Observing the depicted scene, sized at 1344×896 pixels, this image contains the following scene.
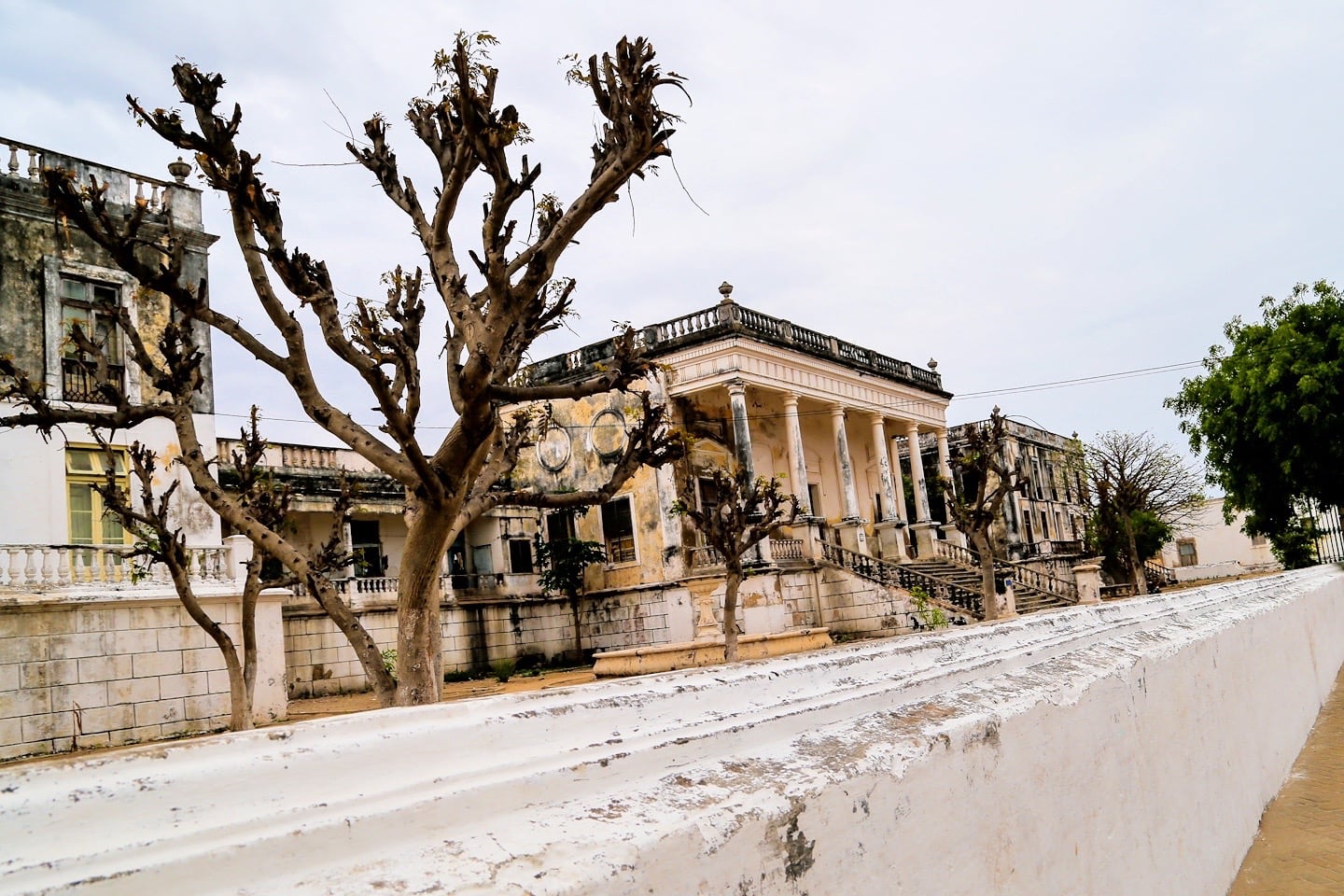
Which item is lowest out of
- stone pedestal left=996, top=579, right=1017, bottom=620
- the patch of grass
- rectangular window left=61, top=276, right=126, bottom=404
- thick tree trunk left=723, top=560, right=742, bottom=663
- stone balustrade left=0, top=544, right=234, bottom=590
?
the patch of grass

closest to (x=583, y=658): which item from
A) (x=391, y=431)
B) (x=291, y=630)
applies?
(x=291, y=630)

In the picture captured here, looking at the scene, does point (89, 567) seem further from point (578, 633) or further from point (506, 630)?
point (578, 633)

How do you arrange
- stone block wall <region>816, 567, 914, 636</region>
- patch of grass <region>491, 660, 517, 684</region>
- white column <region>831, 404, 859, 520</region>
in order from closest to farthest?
patch of grass <region>491, 660, 517, 684</region> < stone block wall <region>816, 567, 914, 636</region> < white column <region>831, 404, 859, 520</region>

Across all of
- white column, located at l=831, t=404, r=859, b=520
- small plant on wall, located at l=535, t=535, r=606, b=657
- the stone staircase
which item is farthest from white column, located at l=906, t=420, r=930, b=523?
small plant on wall, located at l=535, t=535, r=606, b=657

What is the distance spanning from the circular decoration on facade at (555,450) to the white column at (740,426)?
4.28 metres

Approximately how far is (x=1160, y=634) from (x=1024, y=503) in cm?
3402

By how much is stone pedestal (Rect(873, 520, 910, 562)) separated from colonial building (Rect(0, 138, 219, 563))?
17.0m

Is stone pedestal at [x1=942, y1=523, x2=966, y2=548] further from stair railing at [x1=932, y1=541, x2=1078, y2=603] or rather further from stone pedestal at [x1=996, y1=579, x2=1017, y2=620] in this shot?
stone pedestal at [x1=996, y1=579, x2=1017, y2=620]

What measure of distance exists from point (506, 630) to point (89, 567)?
1018 cm

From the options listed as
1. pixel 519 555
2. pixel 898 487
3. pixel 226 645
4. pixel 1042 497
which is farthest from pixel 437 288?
pixel 1042 497

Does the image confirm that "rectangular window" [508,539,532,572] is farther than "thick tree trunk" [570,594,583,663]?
Yes

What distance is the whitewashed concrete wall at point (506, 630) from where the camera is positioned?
700 inches

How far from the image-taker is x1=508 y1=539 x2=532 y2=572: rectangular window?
2286 centimetres

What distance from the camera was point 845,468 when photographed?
80.3 ft
